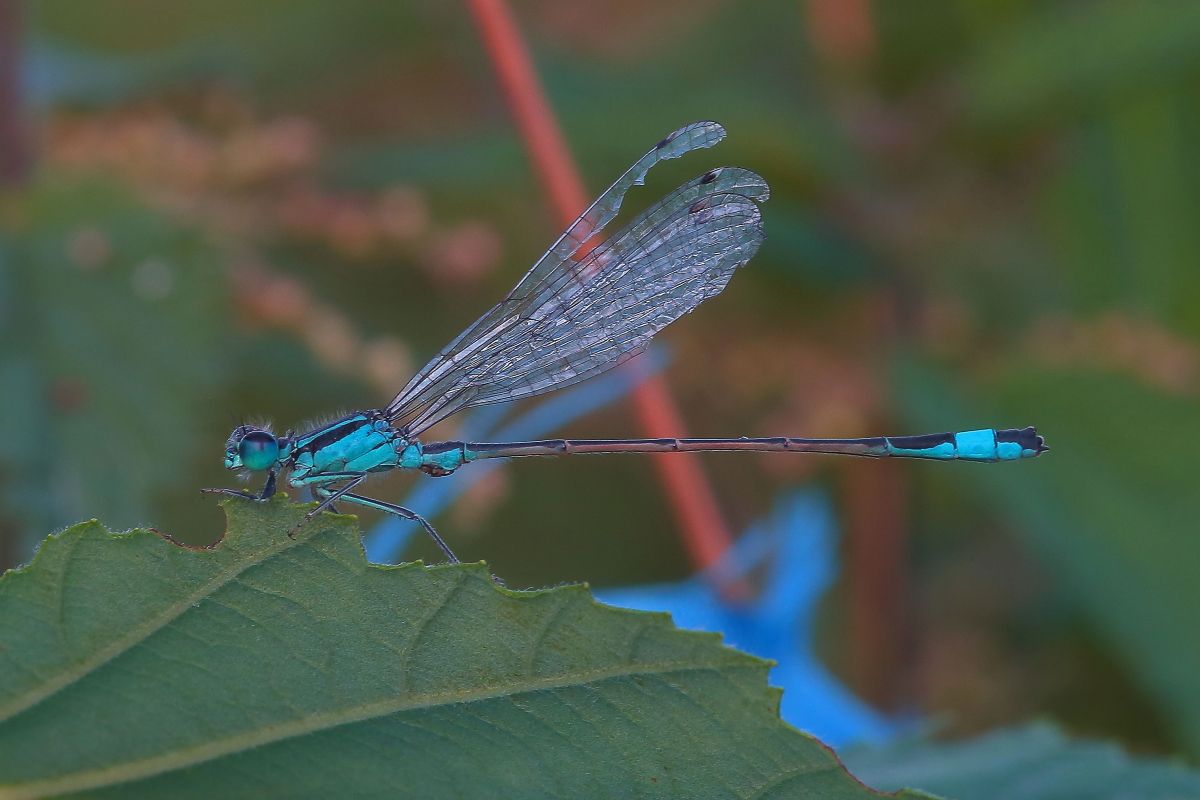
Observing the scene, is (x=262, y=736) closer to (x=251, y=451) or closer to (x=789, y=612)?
(x=251, y=451)

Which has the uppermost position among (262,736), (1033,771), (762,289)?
(762,289)

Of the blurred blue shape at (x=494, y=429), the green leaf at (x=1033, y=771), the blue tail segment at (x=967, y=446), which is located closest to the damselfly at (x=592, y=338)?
the blue tail segment at (x=967, y=446)

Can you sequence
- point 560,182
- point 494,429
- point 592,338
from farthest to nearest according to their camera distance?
point 494,429 < point 592,338 < point 560,182

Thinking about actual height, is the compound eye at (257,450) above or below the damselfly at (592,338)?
below

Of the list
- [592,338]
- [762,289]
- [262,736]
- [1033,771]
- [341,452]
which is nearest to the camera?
[262,736]

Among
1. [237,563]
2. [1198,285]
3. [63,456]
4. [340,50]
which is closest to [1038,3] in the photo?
[1198,285]

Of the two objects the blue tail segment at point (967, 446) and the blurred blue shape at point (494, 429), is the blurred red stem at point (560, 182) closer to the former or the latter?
the blurred blue shape at point (494, 429)

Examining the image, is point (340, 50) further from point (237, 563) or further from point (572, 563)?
point (237, 563)

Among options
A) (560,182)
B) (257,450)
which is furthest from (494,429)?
(257,450)
